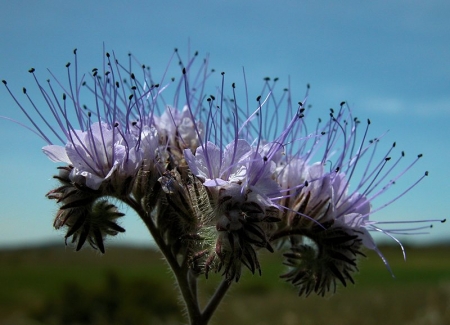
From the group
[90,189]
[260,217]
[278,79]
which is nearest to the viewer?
[260,217]

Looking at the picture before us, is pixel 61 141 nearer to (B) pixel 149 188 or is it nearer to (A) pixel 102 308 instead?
(B) pixel 149 188

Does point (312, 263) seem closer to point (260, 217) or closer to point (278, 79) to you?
point (260, 217)

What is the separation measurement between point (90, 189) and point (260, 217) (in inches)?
51.7

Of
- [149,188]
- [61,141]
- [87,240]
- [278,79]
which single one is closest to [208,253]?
[149,188]

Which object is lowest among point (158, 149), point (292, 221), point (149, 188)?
point (292, 221)

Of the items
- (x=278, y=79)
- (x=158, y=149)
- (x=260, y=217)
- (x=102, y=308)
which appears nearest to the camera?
(x=260, y=217)

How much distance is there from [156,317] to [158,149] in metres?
21.2

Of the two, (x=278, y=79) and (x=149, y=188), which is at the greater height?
(x=278, y=79)

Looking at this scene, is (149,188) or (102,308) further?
(102,308)

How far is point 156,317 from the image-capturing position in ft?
79.3

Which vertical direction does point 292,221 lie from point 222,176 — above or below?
below

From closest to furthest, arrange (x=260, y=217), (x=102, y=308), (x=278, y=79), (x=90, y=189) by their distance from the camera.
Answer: (x=260, y=217)
(x=90, y=189)
(x=278, y=79)
(x=102, y=308)

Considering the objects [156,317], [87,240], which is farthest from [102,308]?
[87,240]

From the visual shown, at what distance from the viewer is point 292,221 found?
4.41 m
